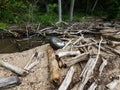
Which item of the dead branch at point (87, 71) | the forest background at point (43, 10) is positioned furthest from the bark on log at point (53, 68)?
the forest background at point (43, 10)

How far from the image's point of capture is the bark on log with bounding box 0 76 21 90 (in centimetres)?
902

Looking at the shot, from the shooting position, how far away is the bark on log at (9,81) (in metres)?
9.02

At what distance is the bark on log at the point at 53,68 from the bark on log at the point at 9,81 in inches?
53.3

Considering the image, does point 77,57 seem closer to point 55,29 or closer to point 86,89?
point 86,89

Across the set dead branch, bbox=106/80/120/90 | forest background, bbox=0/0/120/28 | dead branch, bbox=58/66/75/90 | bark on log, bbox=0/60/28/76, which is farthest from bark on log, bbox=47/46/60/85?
forest background, bbox=0/0/120/28

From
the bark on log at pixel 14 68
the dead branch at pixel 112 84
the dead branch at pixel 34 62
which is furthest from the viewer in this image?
the dead branch at pixel 34 62

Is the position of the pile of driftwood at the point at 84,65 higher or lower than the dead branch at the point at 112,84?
higher

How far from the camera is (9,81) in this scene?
30.2 feet

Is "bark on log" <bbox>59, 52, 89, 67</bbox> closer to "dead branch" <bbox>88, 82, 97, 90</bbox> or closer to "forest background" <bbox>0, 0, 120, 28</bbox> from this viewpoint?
"dead branch" <bbox>88, 82, 97, 90</bbox>

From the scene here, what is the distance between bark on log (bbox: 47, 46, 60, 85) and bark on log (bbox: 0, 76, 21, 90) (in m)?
1.35

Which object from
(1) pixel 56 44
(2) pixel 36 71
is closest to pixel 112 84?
(2) pixel 36 71

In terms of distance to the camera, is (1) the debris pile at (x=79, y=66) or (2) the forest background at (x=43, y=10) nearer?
(1) the debris pile at (x=79, y=66)

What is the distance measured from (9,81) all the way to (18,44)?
6.39 m

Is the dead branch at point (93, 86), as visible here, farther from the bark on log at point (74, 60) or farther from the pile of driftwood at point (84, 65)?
the bark on log at point (74, 60)
